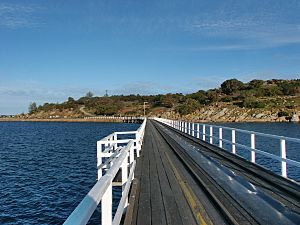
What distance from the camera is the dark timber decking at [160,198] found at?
22.3 ft

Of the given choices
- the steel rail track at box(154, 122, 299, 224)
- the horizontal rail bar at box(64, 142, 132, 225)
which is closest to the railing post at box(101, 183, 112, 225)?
the horizontal rail bar at box(64, 142, 132, 225)

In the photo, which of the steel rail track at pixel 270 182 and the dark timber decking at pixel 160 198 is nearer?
the dark timber decking at pixel 160 198

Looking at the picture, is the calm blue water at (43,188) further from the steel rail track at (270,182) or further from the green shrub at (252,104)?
the green shrub at (252,104)

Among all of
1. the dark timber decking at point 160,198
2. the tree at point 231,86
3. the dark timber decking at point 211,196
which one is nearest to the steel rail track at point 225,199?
the dark timber decking at point 211,196

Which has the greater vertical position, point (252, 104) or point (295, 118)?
point (252, 104)

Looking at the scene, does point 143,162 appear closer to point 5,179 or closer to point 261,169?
point 261,169

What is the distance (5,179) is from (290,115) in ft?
395

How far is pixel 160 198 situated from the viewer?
845 cm

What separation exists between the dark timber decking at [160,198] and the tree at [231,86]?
18147cm

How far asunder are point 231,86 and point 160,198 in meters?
187

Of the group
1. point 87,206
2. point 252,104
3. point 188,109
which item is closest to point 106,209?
point 87,206

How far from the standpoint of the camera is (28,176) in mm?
25000

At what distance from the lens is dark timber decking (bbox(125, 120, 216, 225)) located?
679 centimetres

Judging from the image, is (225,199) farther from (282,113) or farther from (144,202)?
(282,113)
